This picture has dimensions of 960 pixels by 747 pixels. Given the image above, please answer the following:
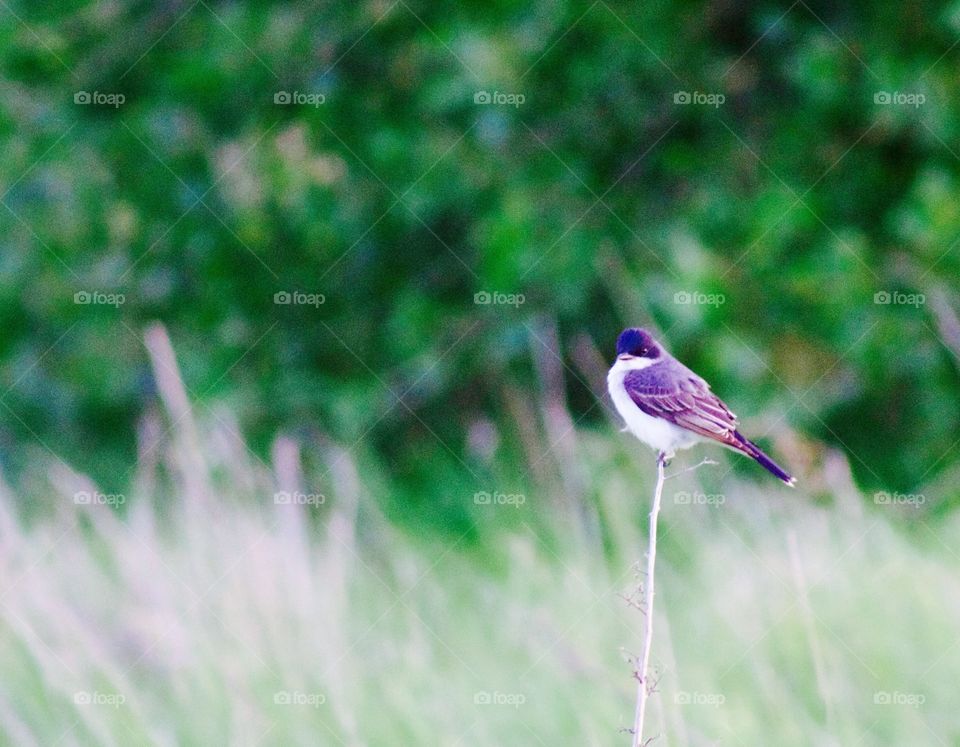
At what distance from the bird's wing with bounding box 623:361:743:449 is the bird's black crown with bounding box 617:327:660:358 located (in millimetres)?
43

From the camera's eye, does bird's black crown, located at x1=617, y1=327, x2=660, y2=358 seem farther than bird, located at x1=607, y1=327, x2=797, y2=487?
Yes

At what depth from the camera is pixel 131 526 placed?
11.3 ft

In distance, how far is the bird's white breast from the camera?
2768 millimetres

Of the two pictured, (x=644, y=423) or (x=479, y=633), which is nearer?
(x=644, y=423)

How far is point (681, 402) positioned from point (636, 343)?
18cm

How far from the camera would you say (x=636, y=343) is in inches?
112

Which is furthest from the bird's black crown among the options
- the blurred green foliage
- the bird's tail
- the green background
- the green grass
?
the blurred green foliage

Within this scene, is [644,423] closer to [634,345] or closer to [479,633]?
[634,345]

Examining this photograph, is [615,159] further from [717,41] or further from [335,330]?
[335,330]

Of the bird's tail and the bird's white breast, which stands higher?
the bird's white breast

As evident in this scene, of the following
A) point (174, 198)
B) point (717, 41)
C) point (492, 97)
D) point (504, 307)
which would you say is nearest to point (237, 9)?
point (174, 198)

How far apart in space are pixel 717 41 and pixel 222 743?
11.0 feet

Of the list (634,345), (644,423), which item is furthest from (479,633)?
(634,345)

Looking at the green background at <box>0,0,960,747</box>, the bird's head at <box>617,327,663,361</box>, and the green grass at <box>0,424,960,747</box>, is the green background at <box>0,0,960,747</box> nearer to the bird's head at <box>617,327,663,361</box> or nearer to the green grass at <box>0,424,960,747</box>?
the green grass at <box>0,424,960,747</box>
